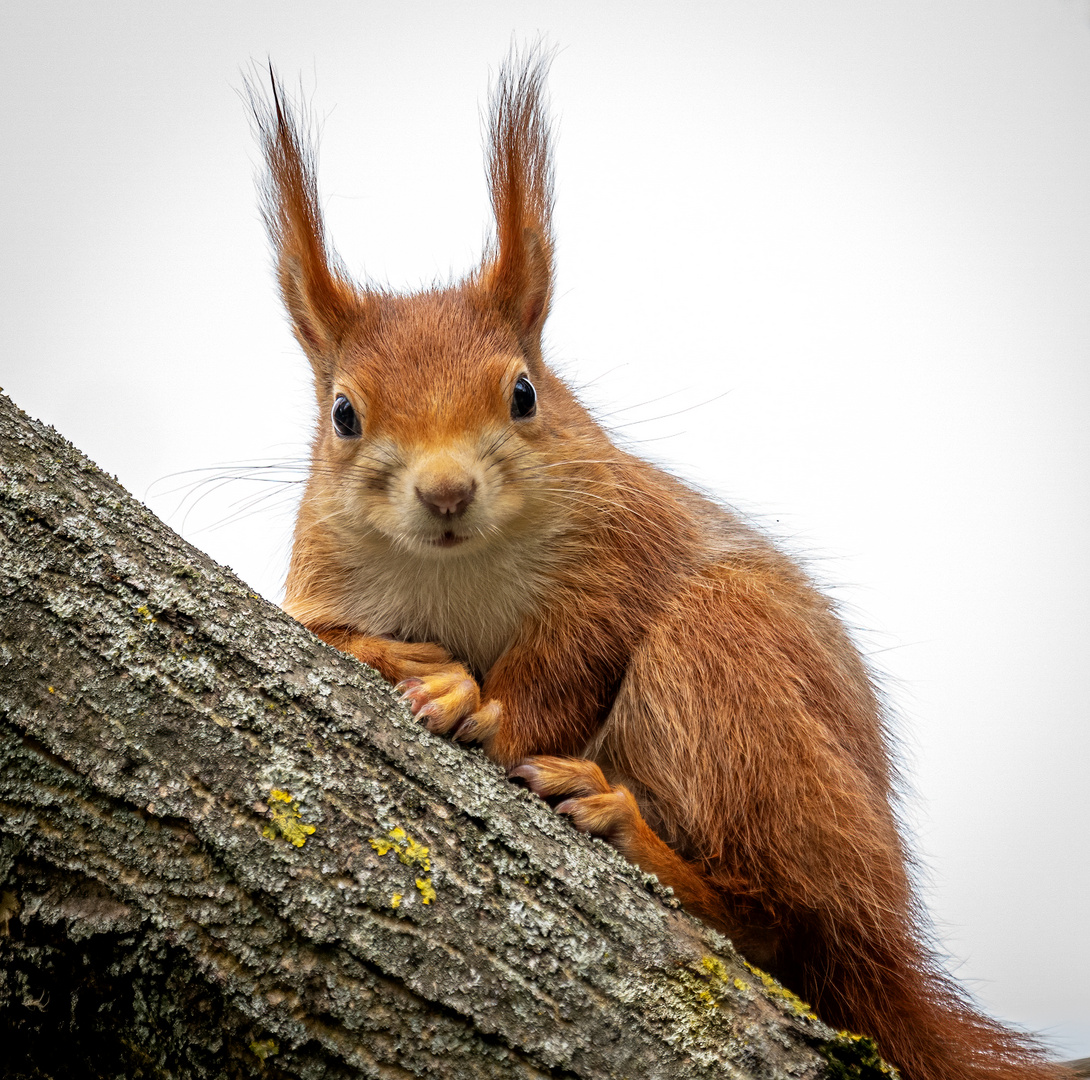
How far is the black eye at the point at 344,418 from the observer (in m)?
2.38

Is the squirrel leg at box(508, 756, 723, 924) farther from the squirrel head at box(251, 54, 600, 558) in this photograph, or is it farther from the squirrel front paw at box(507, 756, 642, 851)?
the squirrel head at box(251, 54, 600, 558)

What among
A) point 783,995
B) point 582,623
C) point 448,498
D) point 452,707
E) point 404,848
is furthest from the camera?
point 582,623

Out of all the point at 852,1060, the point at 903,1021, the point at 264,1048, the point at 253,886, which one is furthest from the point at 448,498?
the point at 903,1021

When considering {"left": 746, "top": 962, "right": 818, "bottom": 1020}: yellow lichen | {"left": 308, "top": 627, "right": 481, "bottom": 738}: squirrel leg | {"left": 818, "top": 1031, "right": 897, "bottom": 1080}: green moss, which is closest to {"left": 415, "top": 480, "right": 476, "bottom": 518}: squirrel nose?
{"left": 308, "top": 627, "right": 481, "bottom": 738}: squirrel leg

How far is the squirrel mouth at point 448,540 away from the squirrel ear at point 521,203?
709 millimetres

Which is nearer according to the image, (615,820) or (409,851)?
(409,851)

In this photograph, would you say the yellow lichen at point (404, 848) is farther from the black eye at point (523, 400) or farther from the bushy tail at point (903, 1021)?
the black eye at point (523, 400)

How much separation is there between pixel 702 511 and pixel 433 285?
1060mm

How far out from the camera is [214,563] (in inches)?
68.4

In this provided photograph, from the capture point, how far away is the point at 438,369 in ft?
7.57

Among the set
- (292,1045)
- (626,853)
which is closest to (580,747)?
(626,853)

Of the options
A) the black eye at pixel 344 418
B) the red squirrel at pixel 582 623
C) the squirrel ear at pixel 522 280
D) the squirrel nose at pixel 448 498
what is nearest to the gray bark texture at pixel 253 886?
the red squirrel at pixel 582 623

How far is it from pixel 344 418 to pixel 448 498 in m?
0.49

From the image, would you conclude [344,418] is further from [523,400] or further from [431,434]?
[523,400]
